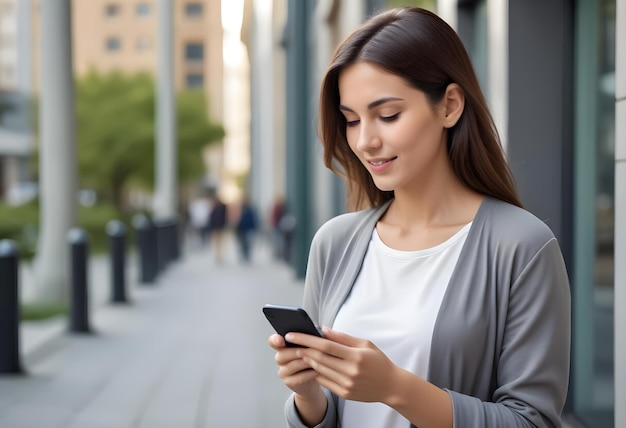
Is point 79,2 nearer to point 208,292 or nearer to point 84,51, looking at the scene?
point 84,51

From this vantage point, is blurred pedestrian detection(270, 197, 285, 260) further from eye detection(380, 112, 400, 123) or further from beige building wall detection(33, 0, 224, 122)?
beige building wall detection(33, 0, 224, 122)

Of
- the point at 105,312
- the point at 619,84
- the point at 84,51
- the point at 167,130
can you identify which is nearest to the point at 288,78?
the point at 167,130

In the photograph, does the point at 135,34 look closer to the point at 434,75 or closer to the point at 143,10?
the point at 143,10

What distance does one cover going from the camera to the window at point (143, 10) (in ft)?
289

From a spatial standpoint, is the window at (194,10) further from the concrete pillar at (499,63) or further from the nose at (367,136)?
the nose at (367,136)

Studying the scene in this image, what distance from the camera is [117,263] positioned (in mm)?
13367

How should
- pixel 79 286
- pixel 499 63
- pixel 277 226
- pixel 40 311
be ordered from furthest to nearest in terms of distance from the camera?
pixel 277 226 → pixel 40 311 → pixel 79 286 → pixel 499 63

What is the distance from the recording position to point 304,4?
19.2 meters

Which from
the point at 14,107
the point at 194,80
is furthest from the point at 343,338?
the point at 194,80

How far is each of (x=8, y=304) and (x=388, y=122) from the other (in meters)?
6.17

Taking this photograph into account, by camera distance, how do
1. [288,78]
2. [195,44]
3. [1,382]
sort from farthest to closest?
[195,44] → [288,78] → [1,382]

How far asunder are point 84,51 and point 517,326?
288 feet

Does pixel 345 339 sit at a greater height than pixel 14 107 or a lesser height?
lesser

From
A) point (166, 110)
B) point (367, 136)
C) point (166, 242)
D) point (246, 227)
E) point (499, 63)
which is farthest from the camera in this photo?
point (166, 110)
